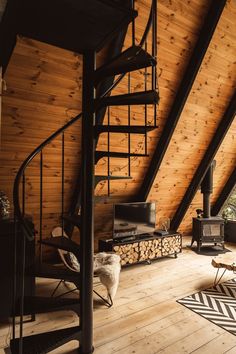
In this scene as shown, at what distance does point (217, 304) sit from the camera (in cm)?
340

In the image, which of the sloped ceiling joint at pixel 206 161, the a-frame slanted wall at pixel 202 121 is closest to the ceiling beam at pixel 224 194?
the a-frame slanted wall at pixel 202 121

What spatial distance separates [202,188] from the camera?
19.5ft

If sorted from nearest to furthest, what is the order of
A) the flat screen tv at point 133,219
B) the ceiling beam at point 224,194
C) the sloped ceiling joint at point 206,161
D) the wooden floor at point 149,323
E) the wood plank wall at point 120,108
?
the wooden floor at point 149,323
the wood plank wall at point 120,108
the flat screen tv at point 133,219
the sloped ceiling joint at point 206,161
the ceiling beam at point 224,194

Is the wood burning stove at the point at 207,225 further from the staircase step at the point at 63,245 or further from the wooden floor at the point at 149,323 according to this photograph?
the staircase step at the point at 63,245

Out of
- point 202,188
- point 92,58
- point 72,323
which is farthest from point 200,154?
point 72,323

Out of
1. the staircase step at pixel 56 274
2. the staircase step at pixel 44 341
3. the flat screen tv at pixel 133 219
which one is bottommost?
the staircase step at pixel 44 341

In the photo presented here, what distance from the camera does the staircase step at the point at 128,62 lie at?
218 centimetres

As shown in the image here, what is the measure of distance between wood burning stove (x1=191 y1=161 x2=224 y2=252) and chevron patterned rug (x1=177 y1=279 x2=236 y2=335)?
1.85 meters

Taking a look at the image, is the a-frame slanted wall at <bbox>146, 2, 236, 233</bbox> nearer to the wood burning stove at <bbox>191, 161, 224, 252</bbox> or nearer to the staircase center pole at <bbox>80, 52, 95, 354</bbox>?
the wood burning stove at <bbox>191, 161, 224, 252</bbox>

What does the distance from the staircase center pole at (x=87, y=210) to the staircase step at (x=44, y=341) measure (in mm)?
145

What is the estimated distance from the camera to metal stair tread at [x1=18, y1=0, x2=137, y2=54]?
6.69 feet

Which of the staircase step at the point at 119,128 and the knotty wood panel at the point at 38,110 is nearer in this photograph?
the staircase step at the point at 119,128

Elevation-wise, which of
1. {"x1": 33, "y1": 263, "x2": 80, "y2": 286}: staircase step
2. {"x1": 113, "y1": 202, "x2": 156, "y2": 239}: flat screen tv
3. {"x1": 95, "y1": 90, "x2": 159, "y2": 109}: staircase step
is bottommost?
{"x1": 33, "y1": 263, "x2": 80, "y2": 286}: staircase step

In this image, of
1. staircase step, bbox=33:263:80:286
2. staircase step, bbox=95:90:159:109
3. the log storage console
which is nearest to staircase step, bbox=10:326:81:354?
staircase step, bbox=33:263:80:286
